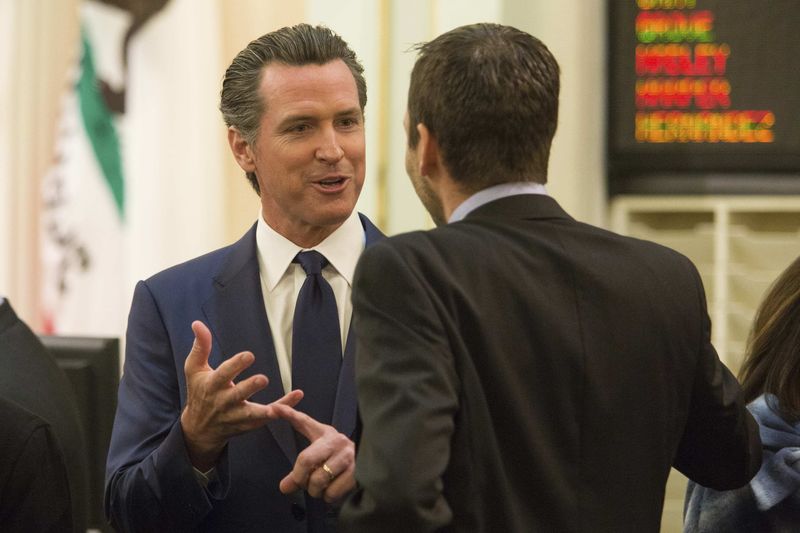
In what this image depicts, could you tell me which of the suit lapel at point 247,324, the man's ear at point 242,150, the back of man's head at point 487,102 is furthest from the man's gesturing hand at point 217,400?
the man's ear at point 242,150

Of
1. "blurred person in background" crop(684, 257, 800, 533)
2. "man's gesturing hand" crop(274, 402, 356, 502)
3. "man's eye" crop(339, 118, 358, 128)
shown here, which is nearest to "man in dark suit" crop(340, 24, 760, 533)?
"man's gesturing hand" crop(274, 402, 356, 502)

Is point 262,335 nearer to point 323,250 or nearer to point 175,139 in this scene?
point 323,250

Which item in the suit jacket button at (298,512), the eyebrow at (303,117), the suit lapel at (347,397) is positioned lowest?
the suit jacket button at (298,512)

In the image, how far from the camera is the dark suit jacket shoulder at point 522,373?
3.98ft

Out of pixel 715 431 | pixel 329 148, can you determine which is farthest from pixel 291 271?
pixel 715 431

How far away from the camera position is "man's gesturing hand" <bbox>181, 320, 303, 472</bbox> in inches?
57.0

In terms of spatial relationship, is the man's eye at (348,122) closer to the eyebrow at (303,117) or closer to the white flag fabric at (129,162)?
the eyebrow at (303,117)

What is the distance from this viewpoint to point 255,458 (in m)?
1.66

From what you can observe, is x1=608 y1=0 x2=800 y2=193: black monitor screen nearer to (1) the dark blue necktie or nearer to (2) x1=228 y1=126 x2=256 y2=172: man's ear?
(2) x1=228 y1=126 x2=256 y2=172: man's ear

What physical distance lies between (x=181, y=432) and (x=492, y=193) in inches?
20.6

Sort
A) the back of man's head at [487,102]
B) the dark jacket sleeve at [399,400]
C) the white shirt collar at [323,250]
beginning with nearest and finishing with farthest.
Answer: the dark jacket sleeve at [399,400]
the back of man's head at [487,102]
the white shirt collar at [323,250]

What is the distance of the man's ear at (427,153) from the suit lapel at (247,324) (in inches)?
17.9

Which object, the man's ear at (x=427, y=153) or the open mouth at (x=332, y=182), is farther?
the open mouth at (x=332, y=182)

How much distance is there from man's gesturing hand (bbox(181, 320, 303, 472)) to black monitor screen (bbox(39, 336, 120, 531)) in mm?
619
